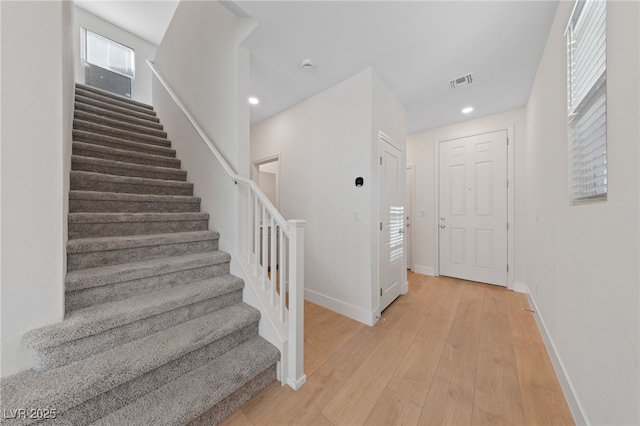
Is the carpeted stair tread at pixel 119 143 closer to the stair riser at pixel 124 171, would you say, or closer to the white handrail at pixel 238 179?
the stair riser at pixel 124 171

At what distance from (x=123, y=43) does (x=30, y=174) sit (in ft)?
17.2

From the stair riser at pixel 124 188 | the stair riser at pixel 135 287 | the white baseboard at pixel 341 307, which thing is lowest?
the white baseboard at pixel 341 307

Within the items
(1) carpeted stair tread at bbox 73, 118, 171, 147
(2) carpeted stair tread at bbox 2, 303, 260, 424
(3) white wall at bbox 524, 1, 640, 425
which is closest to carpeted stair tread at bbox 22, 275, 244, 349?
(2) carpeted stair tread at bbox 2, 303, 260, 424

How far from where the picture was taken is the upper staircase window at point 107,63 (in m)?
4.20

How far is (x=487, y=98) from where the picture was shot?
2896 millimetres

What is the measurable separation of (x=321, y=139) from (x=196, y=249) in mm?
1847

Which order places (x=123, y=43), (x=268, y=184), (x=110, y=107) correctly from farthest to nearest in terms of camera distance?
(x=268, y=184) → (x=123, y=43) → (x=110, y=107)

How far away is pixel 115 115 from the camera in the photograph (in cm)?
316

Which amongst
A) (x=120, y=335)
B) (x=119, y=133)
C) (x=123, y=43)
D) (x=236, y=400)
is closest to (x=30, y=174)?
(x=120, y=335)

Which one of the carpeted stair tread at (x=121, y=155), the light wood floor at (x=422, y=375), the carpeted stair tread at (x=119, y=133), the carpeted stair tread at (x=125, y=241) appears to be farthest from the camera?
the carpeted stair tread at (x=119, y=133)

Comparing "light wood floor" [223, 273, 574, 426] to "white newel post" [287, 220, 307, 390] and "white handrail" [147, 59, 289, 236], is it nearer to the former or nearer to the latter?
"white newel post" [287, 220, 307, 390]

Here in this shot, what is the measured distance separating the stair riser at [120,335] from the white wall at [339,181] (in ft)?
4.36

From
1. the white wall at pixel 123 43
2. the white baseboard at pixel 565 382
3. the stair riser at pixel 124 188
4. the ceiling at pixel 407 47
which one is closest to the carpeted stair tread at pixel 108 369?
the stair riser at pixel 124 188

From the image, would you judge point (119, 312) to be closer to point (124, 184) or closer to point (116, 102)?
point (124, 184)
